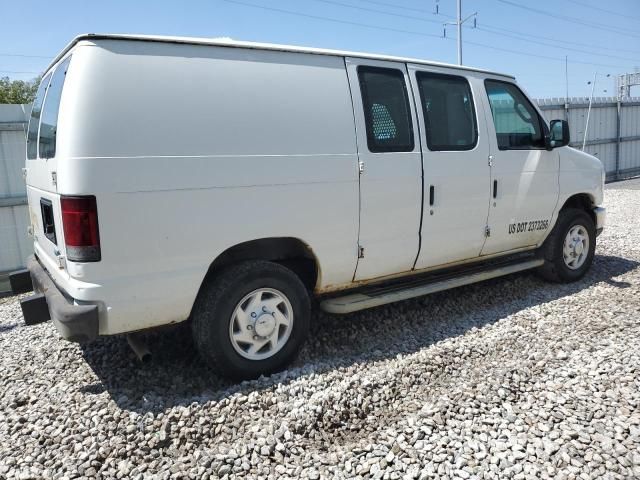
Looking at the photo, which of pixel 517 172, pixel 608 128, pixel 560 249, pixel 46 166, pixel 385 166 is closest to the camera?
pixel 46 166

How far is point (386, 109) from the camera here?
13.4 feet

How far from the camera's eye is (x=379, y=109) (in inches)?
158

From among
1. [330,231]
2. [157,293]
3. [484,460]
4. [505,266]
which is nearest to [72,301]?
[157,293]

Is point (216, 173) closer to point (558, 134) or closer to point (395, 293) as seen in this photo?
point (395, 293)

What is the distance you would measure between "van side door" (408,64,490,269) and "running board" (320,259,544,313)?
0.19 m

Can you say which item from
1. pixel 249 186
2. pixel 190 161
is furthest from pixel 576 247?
pixel 190 161

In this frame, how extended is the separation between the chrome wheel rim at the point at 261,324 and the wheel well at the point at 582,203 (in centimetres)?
382

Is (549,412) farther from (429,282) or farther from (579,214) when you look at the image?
(579,214)

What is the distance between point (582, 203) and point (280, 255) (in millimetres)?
4014

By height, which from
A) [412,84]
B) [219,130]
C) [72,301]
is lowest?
[72,301]

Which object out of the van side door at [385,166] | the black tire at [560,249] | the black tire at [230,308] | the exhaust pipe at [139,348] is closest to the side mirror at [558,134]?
the black tire at [560,249]

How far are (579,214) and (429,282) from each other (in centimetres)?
229

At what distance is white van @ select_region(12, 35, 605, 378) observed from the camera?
2979 mm

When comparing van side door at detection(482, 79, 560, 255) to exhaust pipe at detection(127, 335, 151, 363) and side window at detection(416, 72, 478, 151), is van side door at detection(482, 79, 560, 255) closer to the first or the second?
side window at detection(416, 72, 478, 151)
